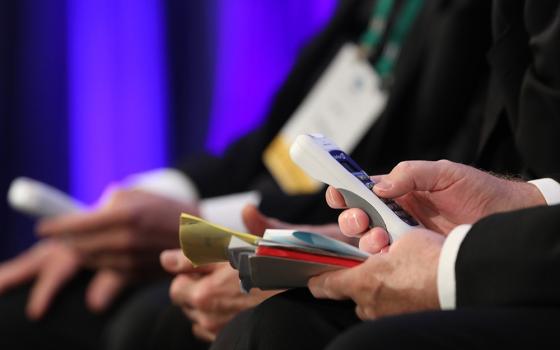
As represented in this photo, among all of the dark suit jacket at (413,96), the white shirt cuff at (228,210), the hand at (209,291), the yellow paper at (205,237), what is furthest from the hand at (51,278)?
the yellow paper at (205,237)

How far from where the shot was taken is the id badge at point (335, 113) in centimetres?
146

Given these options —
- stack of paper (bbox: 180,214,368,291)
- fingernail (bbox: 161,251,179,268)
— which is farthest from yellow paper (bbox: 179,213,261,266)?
fingernail (bbox: 161,251,179,268)

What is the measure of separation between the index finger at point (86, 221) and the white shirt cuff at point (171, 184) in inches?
6.3

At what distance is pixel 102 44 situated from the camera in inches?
82.9

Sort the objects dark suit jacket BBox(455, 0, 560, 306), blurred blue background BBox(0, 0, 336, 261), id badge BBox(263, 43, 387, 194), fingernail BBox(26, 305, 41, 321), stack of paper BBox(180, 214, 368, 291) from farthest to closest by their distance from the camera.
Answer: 1. blurred blue background BBox(0, 0, 336, 261)
2. id badge BBox(263, 43, 387, 194)
3. fingernail BBox(26, 305, 41, 321)
4. dark suit jacket BBox(455, 0, 560, 306)
5. stack of paper BBox(180, 214, 368, 291)

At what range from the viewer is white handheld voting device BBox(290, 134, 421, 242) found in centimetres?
73

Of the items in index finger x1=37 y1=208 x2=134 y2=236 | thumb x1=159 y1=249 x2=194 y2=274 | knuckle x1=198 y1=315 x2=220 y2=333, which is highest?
thumb x1=159 y1=249 x2=194 y2=274

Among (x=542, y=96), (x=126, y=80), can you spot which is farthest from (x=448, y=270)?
(x=126, y=80)

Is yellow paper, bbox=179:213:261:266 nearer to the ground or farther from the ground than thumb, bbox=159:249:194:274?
farther from the ground

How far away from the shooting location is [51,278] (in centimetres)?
138

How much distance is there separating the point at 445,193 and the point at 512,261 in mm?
139

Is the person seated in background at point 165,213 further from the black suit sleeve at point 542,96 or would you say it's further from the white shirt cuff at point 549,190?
the white shirt cuff at point 549,190

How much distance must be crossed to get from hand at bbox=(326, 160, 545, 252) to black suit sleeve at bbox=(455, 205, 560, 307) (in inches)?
3.6

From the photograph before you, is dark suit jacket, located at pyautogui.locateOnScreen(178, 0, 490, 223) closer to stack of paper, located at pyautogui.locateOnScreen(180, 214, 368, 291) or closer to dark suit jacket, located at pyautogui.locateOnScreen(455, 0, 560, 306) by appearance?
dark suit jacket, located at pyautogui.locateOnScreen(455, 0, 560, 306)
